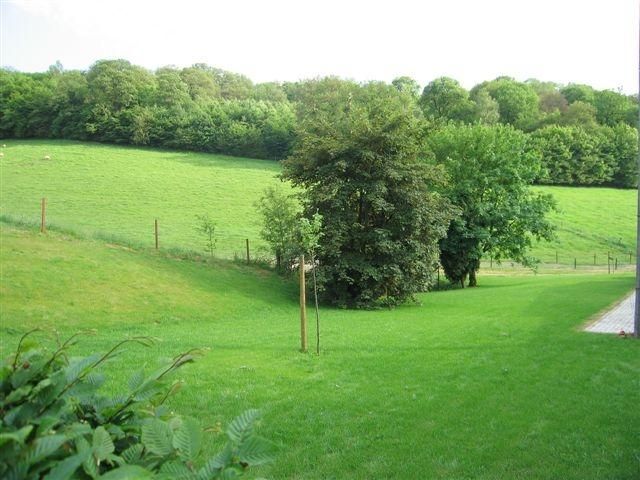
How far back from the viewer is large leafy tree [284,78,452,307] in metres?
23.4

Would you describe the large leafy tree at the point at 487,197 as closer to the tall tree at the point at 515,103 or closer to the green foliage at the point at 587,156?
the green foliage at the point at 587,156

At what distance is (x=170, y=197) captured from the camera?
A: 52875 mm

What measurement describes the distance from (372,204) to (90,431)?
22.1 metres

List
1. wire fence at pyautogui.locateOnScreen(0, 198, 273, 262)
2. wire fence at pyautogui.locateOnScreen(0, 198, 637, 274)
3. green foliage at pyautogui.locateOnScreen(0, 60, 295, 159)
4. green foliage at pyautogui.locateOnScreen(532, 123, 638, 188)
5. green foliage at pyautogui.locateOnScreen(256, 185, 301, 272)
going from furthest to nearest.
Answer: green foliage at pyautogui.locateOnScreen(532, 123, 638, 188)
green foliage at pyautogui.locateOnScreen(0, 60, 295, 159)
wire fence at pyautogui.locateOnScreen(0, 198, 637, 274)
wire fence at pyautogui.locateOnScreen(0, 198, 273, 262)
green foliage at pyautogui.locateOnScreen(256, 185, 301, 272)

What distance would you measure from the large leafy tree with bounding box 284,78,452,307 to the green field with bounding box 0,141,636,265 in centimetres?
1490

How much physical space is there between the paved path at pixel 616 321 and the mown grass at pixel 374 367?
0.61 m

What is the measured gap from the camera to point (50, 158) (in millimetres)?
60406

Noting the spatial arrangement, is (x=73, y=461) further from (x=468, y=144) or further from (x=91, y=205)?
(x=91, y=205)

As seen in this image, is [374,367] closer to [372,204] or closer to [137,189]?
[372,204]

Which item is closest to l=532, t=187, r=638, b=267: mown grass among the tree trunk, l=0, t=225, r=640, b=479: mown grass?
the tree trunk

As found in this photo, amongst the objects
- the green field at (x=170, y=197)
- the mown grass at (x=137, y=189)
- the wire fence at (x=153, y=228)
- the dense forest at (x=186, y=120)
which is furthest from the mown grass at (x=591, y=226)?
the mown grass at (x=137, y=189)

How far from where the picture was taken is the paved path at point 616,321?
15.5 meters

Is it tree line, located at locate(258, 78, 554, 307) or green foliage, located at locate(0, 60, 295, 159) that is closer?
tree line, located at locate(258, 78, 554, 307)

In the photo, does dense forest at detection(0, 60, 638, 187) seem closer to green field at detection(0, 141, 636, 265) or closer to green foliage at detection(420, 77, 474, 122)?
green foliage at detection(420, 77, 474, 122)
